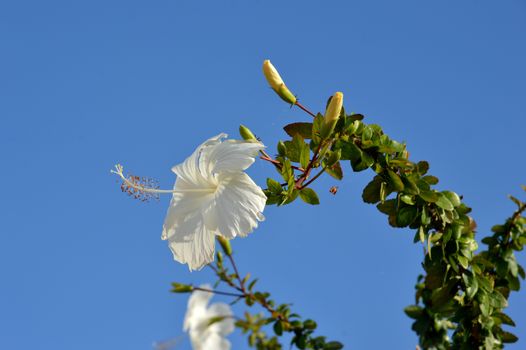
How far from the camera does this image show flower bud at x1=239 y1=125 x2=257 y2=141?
64.3 inches

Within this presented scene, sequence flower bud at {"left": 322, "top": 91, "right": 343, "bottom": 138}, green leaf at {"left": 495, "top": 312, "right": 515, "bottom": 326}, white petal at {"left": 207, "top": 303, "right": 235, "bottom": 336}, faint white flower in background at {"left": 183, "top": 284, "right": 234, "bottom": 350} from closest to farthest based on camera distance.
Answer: flower bud at {"left": 322, "top": 91, "right": 343, "bottom": 138} → green leaf at {"left": 495, "top": 312, "right": 515, "bottom": 326} → faint white flower in background at {"left": 183, "top": 284, "right": 234, "bottom": 350} → white petal at {"left": 207, "top": 303, "right": 235, "bottom": 336}

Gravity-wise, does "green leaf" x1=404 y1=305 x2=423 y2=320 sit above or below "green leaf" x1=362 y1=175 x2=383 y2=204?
below

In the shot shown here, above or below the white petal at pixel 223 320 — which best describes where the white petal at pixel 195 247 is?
below

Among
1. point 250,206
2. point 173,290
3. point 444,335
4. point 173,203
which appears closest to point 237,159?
Answer: point 250,206

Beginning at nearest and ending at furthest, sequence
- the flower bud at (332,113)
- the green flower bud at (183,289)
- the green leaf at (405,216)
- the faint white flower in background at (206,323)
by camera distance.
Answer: the flower bud at (332,113) → the green leaf at (405,216) → the green flower bud at (183,289) → the faint white flower in background at (206,323)

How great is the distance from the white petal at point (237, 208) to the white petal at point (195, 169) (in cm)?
11

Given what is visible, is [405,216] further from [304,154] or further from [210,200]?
[210,200]

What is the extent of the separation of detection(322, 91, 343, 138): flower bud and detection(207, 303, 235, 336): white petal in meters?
1.43

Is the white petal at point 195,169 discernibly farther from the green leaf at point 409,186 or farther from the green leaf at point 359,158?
the green leaf at point 409,186

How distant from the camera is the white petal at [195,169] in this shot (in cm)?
164

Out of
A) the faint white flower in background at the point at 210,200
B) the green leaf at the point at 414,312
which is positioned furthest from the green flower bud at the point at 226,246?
the green leaf at the point at 414,312

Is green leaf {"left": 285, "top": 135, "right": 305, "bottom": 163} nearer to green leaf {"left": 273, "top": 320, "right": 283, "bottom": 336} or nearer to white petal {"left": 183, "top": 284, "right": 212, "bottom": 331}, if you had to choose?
green leaf {"left": 273, "top": 320, "right": 283, "bottom": 336}

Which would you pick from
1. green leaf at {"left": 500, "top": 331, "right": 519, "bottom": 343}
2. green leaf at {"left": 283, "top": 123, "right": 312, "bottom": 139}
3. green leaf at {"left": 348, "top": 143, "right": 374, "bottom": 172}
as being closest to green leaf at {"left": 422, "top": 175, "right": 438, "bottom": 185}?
green leaf at {"left": 348, "top": 143, "right": 374, "bottom": 172}

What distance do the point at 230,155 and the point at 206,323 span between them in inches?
47.2
